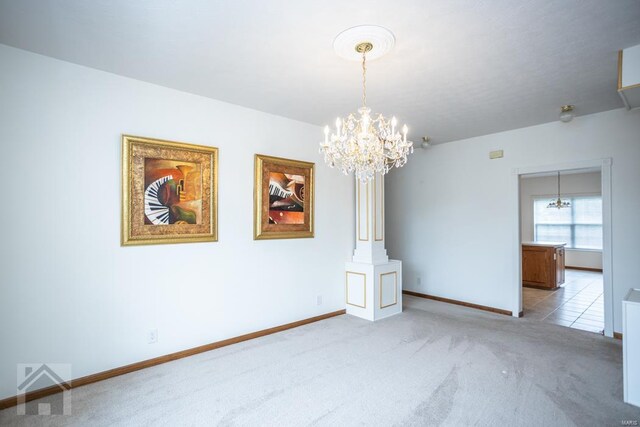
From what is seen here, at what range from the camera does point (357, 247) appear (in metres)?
4.64

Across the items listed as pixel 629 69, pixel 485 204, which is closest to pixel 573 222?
pixel 485 204

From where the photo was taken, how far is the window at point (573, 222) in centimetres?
847

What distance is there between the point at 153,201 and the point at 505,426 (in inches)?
129

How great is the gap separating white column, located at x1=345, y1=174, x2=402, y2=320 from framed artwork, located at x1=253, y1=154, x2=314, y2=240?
79 cm

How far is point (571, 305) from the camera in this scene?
514cm

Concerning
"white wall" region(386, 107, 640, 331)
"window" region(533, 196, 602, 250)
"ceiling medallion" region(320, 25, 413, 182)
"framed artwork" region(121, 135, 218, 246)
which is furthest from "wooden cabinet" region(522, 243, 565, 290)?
"framed artwork" region(121, 135, 218, 246)

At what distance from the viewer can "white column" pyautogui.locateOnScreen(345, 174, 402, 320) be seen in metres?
4.33

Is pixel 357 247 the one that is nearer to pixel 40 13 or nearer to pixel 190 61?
pixel 190 61

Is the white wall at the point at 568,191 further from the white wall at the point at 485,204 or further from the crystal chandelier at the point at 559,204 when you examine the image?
the white wall at the point at 485,204

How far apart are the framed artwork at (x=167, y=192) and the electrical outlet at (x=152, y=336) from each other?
2.73 feet

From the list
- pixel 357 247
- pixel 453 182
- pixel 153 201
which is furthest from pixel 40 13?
pixel 453 182

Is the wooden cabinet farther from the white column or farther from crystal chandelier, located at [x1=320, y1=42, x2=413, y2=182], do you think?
crystal chandelier, located at [x1=320, y1=42, x2=413, y2=182]

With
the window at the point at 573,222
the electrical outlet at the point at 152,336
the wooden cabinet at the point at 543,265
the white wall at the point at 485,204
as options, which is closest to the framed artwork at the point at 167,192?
the electrical outlet at the point at 152,336

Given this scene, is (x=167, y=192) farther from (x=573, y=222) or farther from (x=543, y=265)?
(x=573, y=222)
